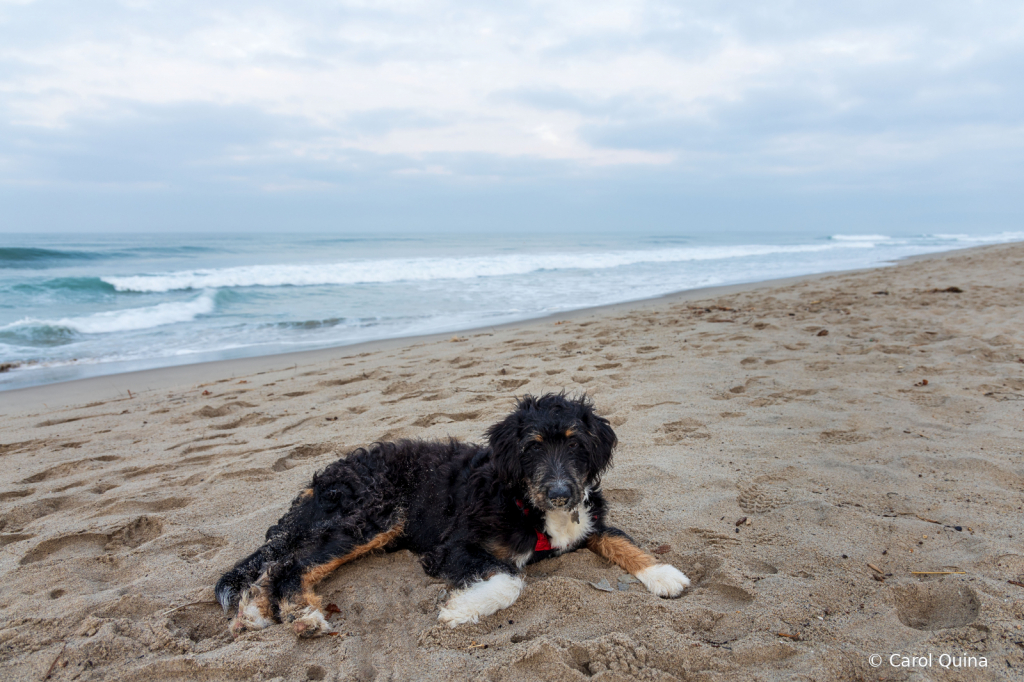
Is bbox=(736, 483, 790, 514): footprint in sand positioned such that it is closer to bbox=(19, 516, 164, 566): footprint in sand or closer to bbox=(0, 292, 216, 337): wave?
bbox=(19, 516, 164, 566): footprint in sand

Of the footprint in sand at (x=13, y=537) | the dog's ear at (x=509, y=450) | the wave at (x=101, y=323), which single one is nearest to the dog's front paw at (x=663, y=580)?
the dog's ear at (x=509, y=450)

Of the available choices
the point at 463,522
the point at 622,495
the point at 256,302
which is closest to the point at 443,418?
the point at 622,495

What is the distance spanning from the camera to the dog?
287cm

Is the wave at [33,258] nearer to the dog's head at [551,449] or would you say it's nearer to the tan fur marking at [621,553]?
the dog's head at [551,449]

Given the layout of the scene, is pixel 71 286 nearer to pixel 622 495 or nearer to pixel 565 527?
pixel 622 495

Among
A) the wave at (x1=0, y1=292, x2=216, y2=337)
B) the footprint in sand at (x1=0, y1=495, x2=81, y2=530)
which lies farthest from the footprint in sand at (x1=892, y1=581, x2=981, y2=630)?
the wave at (x1=0, y1=292, x2=216, y2=337)

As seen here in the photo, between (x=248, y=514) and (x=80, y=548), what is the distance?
0.94 metres

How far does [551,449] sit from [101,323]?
1420 cm

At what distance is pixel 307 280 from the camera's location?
23.9m

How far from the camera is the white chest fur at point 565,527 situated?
321 cm

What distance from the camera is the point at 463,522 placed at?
3232 millimetres

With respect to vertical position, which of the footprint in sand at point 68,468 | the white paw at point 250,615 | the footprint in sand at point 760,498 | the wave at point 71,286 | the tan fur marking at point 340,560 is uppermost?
the wave at point 71,286

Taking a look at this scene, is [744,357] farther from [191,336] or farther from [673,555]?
[191,336]

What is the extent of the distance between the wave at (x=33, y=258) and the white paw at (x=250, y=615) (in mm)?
34325
